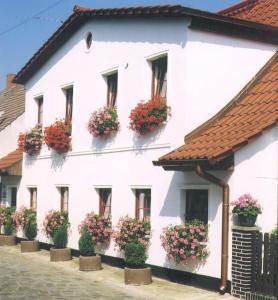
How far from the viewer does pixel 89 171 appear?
55.5 ft

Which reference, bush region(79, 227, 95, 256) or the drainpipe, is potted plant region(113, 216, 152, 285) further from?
the drainpipe

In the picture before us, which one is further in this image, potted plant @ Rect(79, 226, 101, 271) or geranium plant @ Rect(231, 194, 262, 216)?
potted plant @ Rect(79, 226, 101, 271)

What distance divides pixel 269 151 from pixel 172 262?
354 cm

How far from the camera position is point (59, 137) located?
709 inches

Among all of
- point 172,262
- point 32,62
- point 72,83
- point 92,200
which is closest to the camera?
point 172,262

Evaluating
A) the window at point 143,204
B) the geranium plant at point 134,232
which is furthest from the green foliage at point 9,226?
the geranium plant at point 134,232

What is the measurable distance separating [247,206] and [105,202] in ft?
21.0

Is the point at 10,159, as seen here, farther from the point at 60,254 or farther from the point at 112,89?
the point at 112,89

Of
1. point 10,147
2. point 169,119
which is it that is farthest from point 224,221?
point 10,147

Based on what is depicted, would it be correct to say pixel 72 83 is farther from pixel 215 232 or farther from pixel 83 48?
pixel 215 232

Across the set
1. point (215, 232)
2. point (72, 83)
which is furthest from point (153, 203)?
point (72, 83)

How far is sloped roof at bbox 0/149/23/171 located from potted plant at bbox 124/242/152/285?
9.34 meters

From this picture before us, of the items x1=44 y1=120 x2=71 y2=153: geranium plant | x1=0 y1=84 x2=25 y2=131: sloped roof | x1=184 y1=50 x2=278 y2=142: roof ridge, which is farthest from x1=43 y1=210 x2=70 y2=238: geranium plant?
x1=0 y1=84 x2=25 y2=131: sloped roof

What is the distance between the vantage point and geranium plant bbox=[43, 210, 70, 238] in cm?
1794
